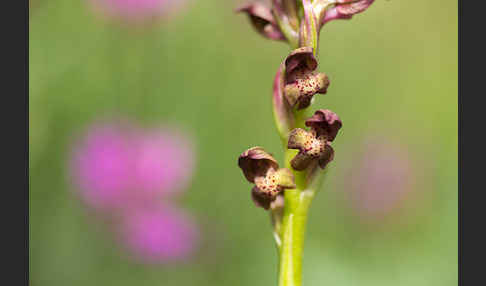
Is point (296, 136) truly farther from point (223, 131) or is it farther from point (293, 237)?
point (223, 131)

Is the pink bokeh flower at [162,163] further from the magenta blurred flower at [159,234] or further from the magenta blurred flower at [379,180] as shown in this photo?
the magenta blurred flower at [379,180]

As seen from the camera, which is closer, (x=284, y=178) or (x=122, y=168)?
(x=284, y=178)

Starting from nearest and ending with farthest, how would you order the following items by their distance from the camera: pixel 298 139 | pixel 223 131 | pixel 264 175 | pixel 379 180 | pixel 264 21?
pixel 298 139, pixel 264 175, pixel 264 21, pixel 379 180, pixel 223 131

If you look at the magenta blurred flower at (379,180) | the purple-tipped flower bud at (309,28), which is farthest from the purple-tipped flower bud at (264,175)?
the magenta blurred flower at (379,180)

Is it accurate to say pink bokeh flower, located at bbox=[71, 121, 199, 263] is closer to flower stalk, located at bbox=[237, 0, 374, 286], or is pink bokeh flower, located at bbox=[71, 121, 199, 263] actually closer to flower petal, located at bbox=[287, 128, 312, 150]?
flower stalk, located at bbox=[237, 0, 374, 286]

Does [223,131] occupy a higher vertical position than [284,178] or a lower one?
higher

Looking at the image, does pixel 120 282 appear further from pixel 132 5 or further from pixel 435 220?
pixel 435 220

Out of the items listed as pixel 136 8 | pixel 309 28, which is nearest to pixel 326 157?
pixel 309 28
